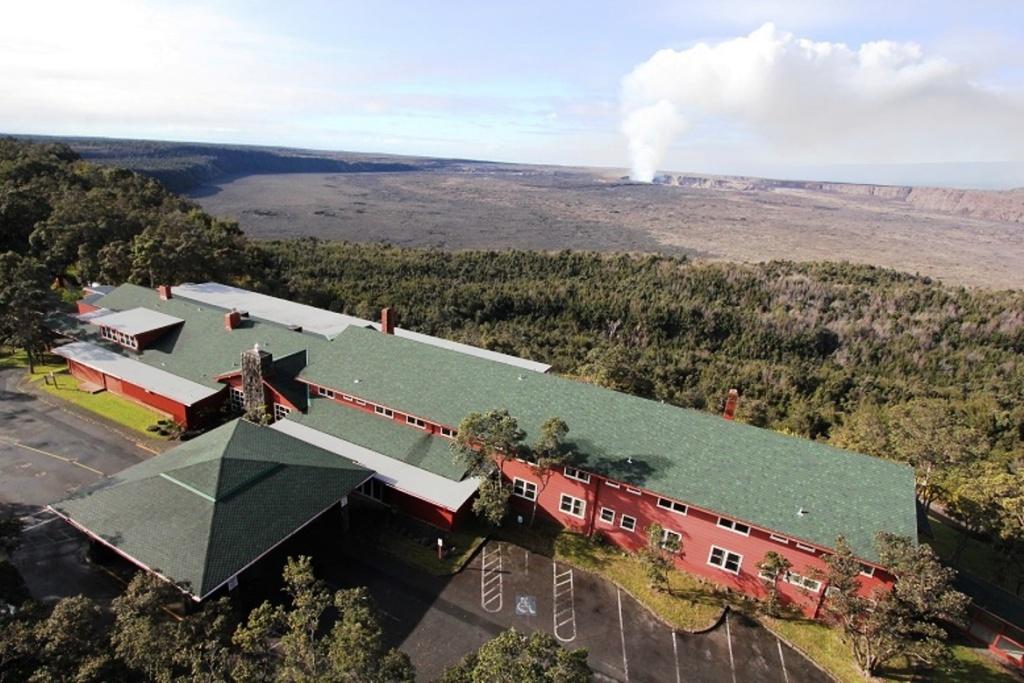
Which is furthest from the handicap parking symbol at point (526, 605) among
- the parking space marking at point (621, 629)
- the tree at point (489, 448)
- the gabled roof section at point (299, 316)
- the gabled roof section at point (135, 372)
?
the gabled roof section at point (135, 372)

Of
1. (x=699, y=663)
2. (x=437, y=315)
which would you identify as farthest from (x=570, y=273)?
(x=699, y=663)

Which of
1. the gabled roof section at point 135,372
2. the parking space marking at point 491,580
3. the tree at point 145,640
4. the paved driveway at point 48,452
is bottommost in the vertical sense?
the parking space marking at point 491,580

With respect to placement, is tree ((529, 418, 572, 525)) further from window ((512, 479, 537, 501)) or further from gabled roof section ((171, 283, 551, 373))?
gabled roof section ((171, 283, 551, 373))

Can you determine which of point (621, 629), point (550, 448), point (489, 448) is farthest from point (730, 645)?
point (489, 448)

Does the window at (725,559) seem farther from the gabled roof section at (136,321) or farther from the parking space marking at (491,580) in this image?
the gabled roof section at (136,321)

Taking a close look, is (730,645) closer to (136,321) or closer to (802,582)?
(802,582)

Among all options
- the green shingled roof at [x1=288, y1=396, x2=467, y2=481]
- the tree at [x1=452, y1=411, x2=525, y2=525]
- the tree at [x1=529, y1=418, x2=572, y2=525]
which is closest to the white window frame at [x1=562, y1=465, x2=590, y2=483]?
the tree at [x1=529, y1=418, x2=572, y2=525]
